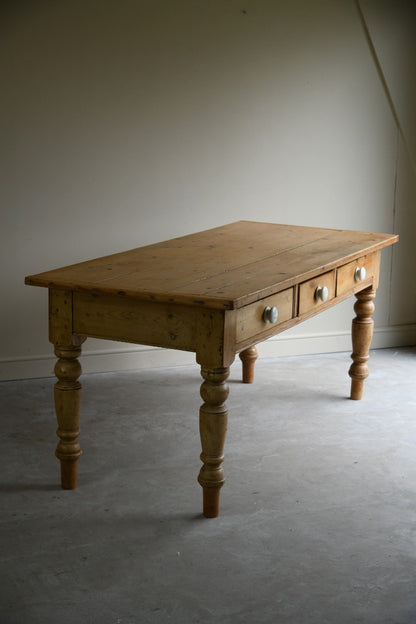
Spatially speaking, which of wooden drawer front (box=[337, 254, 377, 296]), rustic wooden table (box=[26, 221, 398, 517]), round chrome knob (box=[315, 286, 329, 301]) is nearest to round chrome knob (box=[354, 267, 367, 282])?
wooden drawer front (box=[337, 254, 377, 296])

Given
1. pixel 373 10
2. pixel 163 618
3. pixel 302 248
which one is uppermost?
pixel 373 10

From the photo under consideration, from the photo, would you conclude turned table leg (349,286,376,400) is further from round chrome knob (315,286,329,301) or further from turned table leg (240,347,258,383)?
round chrome knob (315,286,329,301)

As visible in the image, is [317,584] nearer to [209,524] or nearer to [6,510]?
[209,524]

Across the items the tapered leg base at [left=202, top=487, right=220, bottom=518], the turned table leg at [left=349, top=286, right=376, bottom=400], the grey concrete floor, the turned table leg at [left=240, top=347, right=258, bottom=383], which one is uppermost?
the turned table leg at [left=349, top=286, right=376, bottom=400]

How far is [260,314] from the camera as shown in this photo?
287cm

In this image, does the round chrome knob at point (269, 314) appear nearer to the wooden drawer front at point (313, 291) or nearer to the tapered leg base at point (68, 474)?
the wooden drawer front at point (313, 291)

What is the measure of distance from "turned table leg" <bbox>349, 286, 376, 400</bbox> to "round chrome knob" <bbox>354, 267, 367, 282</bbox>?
242mm

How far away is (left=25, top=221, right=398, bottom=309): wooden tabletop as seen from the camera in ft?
9.00

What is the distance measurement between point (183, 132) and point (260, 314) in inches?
71.6

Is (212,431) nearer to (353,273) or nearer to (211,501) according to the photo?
(211,501)

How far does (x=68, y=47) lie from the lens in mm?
4094

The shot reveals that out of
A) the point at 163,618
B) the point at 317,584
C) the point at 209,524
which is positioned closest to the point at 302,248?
the point at 209,524

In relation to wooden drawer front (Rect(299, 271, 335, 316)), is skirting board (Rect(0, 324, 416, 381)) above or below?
below

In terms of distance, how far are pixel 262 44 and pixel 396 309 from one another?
1712 mm
